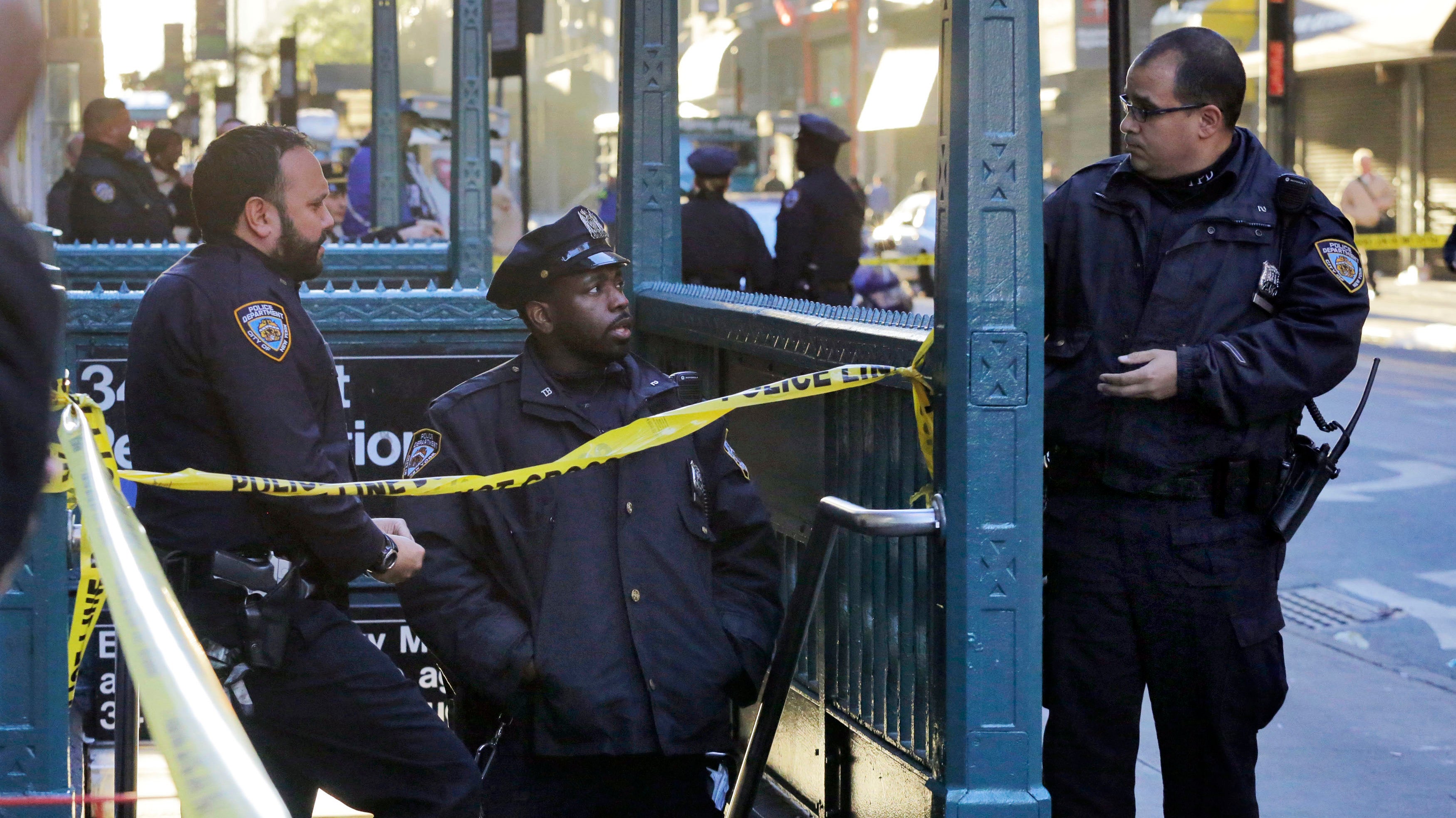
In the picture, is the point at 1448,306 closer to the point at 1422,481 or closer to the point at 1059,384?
the point at 1422,481

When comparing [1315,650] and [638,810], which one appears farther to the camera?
[1315,650]

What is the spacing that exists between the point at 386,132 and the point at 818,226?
3.52 meters

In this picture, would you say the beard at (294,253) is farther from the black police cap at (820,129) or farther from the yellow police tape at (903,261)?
the yellow police tape at (903,261)

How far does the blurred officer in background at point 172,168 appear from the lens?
13.2 meters

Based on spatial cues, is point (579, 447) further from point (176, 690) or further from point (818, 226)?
point (818, 226)

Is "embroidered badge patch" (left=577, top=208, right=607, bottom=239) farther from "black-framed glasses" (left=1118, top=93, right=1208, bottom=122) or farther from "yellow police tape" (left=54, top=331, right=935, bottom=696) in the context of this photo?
"black-framed glasses" (left=1118, top=93, right=1208, bottom=122)

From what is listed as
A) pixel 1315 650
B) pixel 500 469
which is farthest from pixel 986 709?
pixel 1315 650

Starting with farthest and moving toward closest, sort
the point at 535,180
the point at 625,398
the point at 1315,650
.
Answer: the point at 535,180, the point at 1315,650, the point at 625,398

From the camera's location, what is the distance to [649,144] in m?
5.35

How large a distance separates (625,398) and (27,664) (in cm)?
139

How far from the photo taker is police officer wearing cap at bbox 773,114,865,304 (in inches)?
425

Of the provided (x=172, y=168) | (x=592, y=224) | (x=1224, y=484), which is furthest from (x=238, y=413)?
(x=172, y=168)

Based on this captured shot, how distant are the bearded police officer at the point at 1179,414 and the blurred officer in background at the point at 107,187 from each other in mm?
8254

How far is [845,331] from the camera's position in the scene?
3.61 meters
